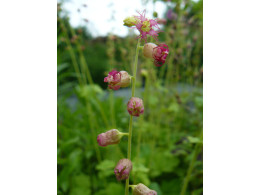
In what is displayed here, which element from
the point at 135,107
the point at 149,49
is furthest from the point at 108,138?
the point at 149,49

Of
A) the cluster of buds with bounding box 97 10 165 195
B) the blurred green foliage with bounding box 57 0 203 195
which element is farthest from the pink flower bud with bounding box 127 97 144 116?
the blurred green foliage with bounding box 57 0 203 195

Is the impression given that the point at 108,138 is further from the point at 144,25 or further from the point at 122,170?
the point at 144,25

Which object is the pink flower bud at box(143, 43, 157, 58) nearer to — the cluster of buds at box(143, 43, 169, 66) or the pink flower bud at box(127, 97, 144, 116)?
the cluster of buds at box(143, 43, 169, 66)

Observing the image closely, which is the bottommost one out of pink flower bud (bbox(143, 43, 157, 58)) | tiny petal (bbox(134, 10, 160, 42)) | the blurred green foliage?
the blurred green foliage

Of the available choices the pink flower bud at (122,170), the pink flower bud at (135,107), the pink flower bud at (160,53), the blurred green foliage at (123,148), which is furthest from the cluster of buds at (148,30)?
the blurred green foliage at (123,148)

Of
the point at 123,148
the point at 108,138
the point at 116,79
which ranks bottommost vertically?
the point at 123,148

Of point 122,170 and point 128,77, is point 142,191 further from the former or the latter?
point 128,77

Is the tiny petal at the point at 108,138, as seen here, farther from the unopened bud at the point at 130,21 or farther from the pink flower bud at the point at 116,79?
the unopened bud at the point at 130,21

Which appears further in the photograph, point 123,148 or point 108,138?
point 123,148

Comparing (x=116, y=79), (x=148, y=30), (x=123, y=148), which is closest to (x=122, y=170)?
(x=116, y=79)

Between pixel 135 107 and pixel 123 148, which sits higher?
pixel 135 107
